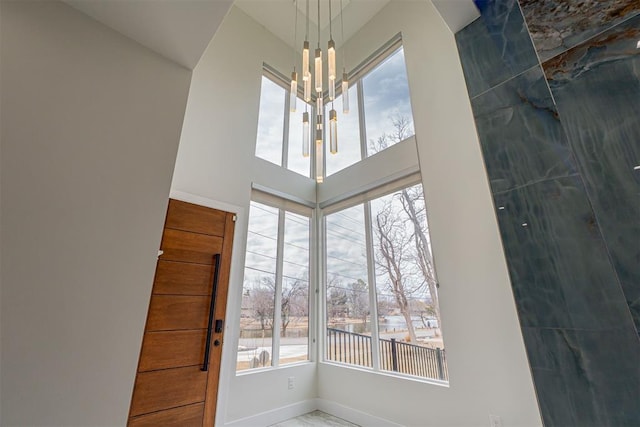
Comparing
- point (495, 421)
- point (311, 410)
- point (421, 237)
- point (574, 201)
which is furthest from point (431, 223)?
point (311, 410)

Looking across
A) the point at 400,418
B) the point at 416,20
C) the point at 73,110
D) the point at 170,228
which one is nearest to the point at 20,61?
the point at 73,110

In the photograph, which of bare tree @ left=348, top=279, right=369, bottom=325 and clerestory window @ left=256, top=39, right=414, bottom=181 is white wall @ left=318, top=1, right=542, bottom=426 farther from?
bare tree @ left=348, top=279, right=369, bottom=325

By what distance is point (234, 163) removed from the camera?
10.7 ft

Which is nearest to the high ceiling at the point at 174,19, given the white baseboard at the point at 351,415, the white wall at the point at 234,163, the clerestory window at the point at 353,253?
the clerestory window at the point at 353,253

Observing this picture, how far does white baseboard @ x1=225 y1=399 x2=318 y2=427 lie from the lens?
8.97 ft

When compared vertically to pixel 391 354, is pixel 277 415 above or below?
below

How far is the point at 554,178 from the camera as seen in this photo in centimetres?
130

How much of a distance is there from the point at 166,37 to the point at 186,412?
9.29 feet

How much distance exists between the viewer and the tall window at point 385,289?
9.05ft

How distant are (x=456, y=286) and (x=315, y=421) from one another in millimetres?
2156

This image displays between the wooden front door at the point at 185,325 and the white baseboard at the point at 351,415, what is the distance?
136cm

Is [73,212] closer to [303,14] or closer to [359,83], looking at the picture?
[359,83]

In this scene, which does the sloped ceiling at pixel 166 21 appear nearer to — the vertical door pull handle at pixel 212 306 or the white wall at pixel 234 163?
the white wall at pixel 234 163

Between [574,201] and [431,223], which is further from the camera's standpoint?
[431,223]
